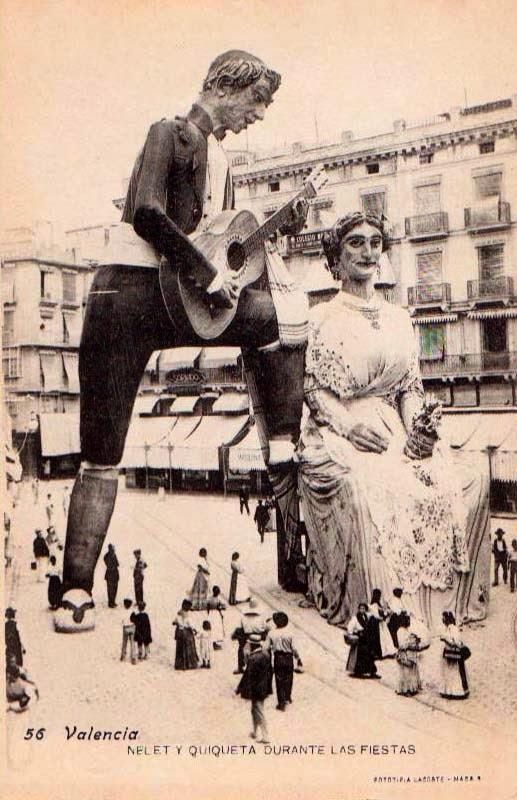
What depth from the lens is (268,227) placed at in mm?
5363

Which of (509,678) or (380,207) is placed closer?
(509,678)

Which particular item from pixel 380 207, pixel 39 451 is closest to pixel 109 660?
pixel 39 451

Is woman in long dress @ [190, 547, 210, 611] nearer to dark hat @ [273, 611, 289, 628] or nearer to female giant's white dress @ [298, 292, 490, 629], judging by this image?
dark hat @ [273, 611, 289, 628]

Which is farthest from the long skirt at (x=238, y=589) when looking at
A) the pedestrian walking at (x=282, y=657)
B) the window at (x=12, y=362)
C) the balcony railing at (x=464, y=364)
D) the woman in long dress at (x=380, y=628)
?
the window at (x=12, y=362)

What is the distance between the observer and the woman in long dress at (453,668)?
16.8 ft

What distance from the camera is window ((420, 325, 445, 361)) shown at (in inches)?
227

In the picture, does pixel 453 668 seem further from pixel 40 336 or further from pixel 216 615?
pixel 40 336

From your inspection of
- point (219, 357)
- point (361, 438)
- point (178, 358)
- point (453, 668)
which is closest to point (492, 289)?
point (361, 438)

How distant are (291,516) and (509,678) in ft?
5.18

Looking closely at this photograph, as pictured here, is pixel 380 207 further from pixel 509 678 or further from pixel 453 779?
pixel 453 779

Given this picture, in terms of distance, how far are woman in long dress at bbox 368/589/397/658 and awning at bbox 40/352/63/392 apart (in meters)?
2.24

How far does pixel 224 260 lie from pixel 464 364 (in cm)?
167

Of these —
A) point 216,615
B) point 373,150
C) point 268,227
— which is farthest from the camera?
point 373,150

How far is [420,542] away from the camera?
5.37 metres
